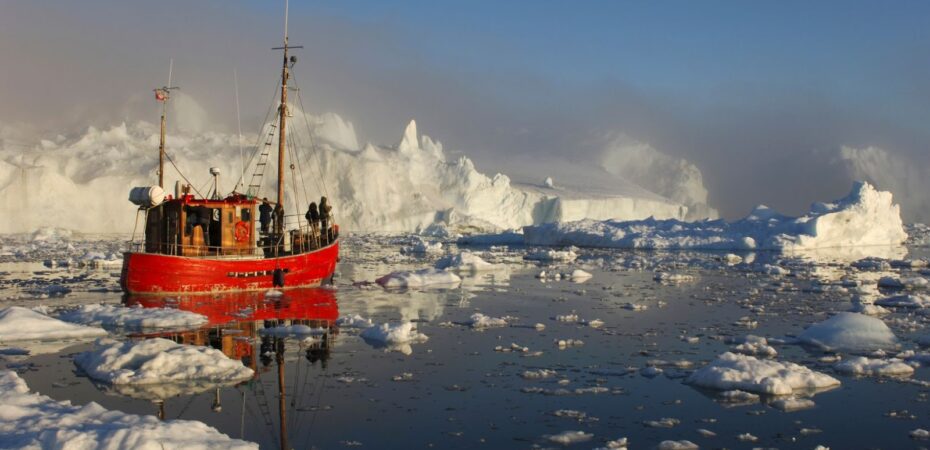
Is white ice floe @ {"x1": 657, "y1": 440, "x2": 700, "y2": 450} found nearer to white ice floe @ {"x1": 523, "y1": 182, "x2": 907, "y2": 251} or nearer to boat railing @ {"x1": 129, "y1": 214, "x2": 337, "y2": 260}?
boat railing @ {"x1": 129, "y1": 214, "x2": 337, "y2": 260}

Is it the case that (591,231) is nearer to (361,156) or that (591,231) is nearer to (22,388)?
(361,156)

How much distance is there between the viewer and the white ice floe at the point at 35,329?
35.6 feet

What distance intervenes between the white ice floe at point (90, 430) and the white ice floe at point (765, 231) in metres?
36.6

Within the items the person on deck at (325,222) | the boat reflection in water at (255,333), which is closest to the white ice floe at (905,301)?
the boat reflection in water at (255,333)

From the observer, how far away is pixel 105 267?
24500 mm

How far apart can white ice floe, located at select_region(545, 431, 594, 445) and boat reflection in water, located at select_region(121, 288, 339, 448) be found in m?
2.17

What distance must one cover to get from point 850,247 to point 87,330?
136 feet

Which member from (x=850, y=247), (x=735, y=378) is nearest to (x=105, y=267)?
(x=735, y=378)

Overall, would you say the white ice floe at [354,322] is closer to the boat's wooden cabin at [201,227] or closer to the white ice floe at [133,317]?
the white ice floe at [133,317]

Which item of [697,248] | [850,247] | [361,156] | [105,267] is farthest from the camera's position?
[361,156]

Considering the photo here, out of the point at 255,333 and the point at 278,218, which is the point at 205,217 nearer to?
the point at 278,218

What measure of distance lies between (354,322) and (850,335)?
7.07 metres

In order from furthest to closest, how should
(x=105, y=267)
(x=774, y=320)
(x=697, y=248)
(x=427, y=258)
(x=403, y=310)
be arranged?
(x=697, y=248) < (x=427, y=258) < (x=105, y=267) < (x=403, y=310) < (x=774, y=320)

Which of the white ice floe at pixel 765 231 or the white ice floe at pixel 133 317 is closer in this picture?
the white ice floe at pixel 133 317
